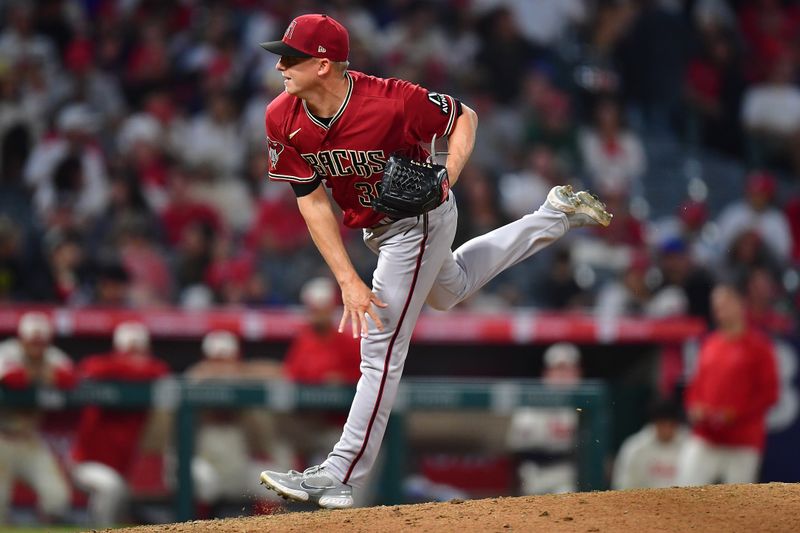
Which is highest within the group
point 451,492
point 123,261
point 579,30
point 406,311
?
point 579,30

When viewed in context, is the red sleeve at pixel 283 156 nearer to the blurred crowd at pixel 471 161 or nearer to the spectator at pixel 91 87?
the blurred crowd at pixel 471 161

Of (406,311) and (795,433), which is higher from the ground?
(406,311)

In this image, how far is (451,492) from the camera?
819cm

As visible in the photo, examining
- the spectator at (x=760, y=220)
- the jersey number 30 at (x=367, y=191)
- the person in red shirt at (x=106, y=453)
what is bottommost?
the person in red shirt at (x=106, y=453)

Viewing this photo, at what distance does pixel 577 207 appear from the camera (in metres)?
5.93

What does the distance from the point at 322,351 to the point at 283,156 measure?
10.9 ft

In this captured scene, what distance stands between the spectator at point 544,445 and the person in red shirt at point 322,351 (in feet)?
3.53

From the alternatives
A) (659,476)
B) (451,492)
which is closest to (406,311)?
(451,492)

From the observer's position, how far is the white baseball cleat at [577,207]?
5.91 meters

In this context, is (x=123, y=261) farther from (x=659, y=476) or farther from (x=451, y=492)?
(x=659, y=476)

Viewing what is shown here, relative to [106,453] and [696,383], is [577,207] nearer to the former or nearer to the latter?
[696,383]

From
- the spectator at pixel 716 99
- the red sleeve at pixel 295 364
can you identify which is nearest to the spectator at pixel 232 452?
the red sleeve at pixel 295 364

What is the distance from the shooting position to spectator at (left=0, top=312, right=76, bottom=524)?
27.2 feet

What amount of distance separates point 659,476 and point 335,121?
4475mm
